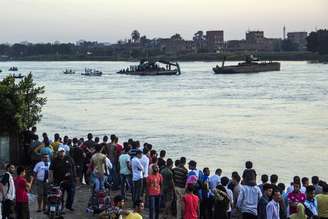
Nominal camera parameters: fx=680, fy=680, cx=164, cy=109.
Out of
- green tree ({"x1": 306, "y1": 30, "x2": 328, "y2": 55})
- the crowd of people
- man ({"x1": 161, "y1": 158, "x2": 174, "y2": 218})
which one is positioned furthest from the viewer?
green tree ({"x1": 306, "y1": 30, "x2": 328, "y2": 55})

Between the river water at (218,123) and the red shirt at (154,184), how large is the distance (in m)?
12.8

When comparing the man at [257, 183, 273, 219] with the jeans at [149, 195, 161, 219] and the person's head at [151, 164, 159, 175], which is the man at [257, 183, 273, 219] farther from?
the jeans at [149, 195, 161, 219]

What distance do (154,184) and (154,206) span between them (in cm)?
56

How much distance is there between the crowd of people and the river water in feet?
38.8

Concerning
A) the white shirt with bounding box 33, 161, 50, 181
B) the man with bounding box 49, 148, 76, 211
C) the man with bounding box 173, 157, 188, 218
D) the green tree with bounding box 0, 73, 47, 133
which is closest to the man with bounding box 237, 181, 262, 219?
the man with bounding box 173, 157, 188, 218

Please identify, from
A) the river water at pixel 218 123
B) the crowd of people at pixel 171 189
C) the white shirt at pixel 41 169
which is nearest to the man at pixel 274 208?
the crowd of people at pixel 171 189

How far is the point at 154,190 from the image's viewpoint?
12.2 m

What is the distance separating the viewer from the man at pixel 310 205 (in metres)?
10.5

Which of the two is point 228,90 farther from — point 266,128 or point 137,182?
point 137,182

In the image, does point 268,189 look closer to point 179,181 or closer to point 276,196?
point 276,196

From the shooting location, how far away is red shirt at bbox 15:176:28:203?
11.4 meters

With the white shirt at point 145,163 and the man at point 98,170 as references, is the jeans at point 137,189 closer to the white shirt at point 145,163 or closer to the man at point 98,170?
the white shirt at point 145,163

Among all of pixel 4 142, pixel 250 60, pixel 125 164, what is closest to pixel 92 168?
pixel 125 164

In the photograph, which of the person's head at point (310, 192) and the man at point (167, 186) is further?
the man at point (167, 186)
